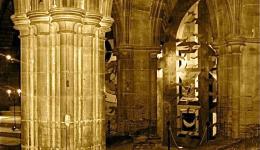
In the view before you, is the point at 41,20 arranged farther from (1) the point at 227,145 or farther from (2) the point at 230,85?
(2) the point at 230,85

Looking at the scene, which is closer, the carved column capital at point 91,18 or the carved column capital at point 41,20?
Result: the carved column capital at point 41,20

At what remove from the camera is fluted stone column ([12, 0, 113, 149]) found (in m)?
5.45

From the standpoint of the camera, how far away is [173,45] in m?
16.7

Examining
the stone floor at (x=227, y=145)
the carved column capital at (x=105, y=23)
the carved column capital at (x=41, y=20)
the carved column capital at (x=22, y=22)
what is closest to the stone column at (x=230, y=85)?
the stone floor at (x=227, y=145)

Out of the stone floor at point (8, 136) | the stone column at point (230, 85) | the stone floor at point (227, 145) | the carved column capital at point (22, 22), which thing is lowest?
the stone floor at point (227, 145)

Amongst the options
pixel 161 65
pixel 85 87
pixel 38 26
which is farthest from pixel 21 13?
pixel 161 65

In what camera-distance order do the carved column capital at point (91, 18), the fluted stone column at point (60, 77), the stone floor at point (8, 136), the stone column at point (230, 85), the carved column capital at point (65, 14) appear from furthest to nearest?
the stone column at point (230, 85), the stone floor at point (8, 136), the carved column capital at point (91, 18), the fluted stone column at point (60, 77), the carved column capital at point (65, 14)

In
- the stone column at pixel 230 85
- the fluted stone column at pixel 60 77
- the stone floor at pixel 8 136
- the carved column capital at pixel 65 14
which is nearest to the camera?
the carved column capital at pixel 65 14

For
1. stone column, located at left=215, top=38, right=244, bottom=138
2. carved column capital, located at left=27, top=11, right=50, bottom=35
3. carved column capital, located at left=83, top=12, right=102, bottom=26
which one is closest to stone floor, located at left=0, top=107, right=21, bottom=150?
carved column capital, located at left=27, top=11, right=50, bottom=35

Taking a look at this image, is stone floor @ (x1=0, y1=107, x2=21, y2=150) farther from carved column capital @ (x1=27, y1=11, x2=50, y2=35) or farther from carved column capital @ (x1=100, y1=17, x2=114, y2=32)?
carved column capital @ (x1=100, y1=17, x2=114, y2=32)

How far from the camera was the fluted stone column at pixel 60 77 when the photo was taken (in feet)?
17.9

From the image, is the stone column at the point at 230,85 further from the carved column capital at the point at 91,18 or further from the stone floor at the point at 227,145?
the carved column capital at the point at 91,18

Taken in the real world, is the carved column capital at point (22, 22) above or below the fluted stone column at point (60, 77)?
above

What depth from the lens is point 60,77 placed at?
5.45 meters
